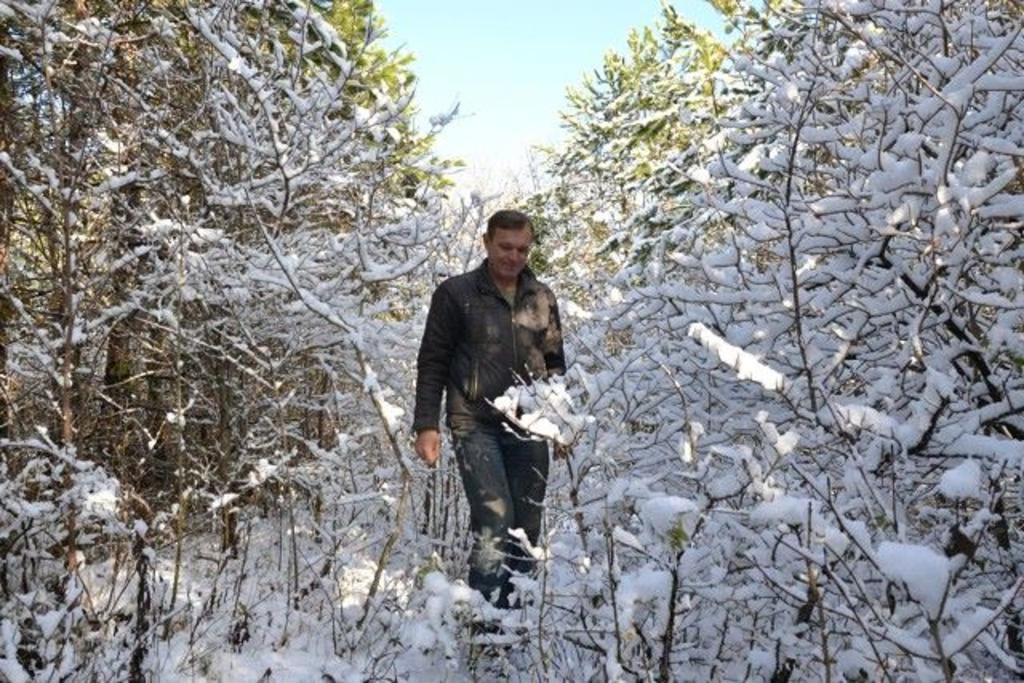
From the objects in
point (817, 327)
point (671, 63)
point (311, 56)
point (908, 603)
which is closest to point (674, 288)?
point (817, 327)

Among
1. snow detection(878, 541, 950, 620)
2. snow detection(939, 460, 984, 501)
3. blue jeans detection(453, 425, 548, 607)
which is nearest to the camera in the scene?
snow detection(878, 541, 950, 620)

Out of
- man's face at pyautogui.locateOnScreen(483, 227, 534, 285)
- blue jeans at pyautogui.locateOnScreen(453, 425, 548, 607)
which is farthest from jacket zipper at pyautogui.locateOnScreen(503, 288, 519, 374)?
blue jeans at pyautogui.locateOnScreen(453, 425, 548, 607)

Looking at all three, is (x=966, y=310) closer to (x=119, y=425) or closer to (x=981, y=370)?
(x=981, y=370)

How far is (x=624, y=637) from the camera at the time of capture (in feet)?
5.62

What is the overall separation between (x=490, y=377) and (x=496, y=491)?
0.52 m

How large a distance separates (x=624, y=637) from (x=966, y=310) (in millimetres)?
1824

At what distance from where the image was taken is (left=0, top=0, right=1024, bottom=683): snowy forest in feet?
6.44

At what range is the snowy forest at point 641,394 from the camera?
196 centimetres

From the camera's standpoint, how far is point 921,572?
1130 millimetres

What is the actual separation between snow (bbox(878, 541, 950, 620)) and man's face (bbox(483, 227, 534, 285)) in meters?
2.58

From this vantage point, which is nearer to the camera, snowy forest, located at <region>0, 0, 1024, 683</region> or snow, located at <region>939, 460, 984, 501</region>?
snow, located at <region>939, 460, 984, 501</region>

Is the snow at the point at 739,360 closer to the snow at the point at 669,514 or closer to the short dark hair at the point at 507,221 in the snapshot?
the snow at the point at 669,514

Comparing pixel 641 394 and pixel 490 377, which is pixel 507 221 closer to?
pixel 490 377

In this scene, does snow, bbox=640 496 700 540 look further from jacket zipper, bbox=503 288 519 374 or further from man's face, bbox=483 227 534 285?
man's face, bbox=483 227 534 285
